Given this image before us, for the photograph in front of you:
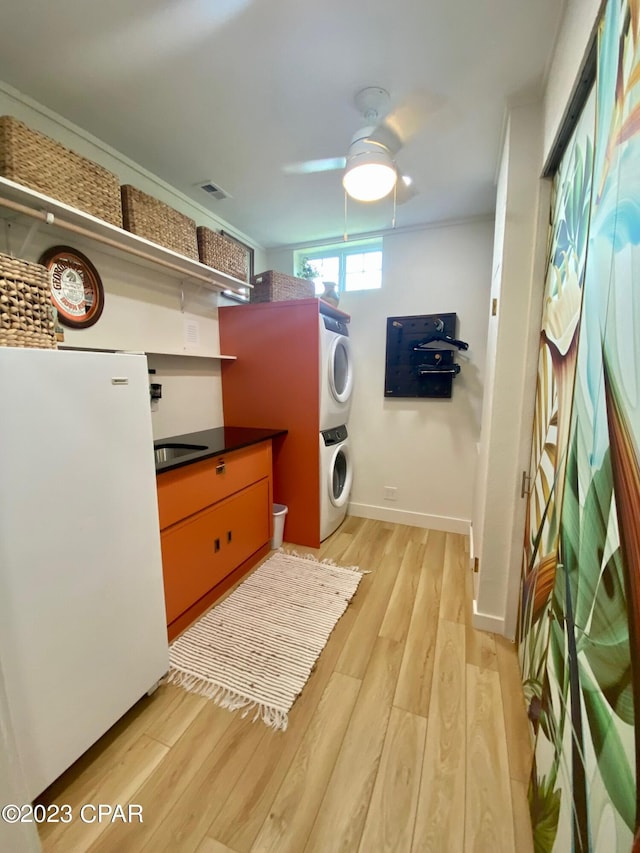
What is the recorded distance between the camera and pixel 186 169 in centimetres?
203

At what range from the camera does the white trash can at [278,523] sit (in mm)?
2553

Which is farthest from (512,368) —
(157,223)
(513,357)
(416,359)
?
(157,223)

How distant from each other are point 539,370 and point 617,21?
106 centimetres

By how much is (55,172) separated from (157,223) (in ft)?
1.67

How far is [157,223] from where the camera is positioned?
1.83 m

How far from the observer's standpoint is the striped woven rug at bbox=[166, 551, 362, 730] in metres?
1.42

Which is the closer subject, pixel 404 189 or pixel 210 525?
pixel 210 525

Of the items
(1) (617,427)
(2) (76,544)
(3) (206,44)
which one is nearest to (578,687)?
(1) (617,427)

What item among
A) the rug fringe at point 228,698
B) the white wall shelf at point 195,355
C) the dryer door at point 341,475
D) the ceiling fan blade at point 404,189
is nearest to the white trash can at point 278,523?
the dryer door at point 341,475

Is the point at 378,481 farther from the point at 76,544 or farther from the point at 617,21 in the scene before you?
the point at 617,21

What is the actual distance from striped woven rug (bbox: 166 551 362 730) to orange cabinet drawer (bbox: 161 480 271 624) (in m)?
0.18

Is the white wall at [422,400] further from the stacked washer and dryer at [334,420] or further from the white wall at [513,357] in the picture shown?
the white wall at [513,357]

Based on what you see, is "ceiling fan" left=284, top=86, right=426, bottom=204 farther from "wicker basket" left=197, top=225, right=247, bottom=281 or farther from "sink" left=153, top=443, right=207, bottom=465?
"sink" left=153, top=443, right=207, bottom=465

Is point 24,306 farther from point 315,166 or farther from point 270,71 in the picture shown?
point 315,166
